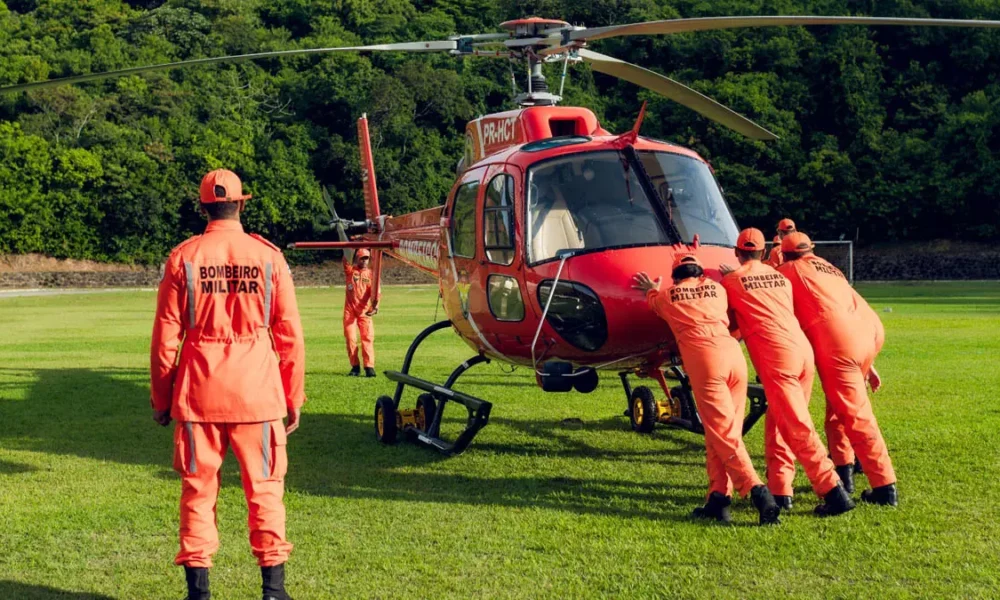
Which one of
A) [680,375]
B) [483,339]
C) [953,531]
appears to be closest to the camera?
[953,531]

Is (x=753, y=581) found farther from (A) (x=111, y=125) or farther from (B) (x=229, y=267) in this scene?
(A) (x=111, y=125)

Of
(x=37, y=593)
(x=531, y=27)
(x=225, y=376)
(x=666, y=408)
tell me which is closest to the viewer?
(x=225, y=376)

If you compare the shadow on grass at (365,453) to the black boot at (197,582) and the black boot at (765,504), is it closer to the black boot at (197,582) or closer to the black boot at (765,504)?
the black boot at (765,504)

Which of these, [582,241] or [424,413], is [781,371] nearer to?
[582,241]

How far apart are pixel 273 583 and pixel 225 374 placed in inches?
43.8

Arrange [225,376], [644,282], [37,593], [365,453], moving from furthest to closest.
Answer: [365,453]
[644,282]
[37,593]
[225,376]

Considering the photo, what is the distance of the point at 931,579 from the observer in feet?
18.5

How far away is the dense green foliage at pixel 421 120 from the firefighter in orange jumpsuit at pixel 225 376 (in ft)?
210

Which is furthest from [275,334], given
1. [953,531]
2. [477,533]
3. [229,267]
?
[953,531]

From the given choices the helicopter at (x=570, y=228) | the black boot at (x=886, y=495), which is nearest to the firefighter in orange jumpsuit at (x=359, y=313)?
the helicopter at (x=570, y=228)

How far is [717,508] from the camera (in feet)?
23.1

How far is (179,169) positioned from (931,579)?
230 ft

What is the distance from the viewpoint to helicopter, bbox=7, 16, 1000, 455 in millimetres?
8023

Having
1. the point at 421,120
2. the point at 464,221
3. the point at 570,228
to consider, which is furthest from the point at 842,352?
the point at 421,120
